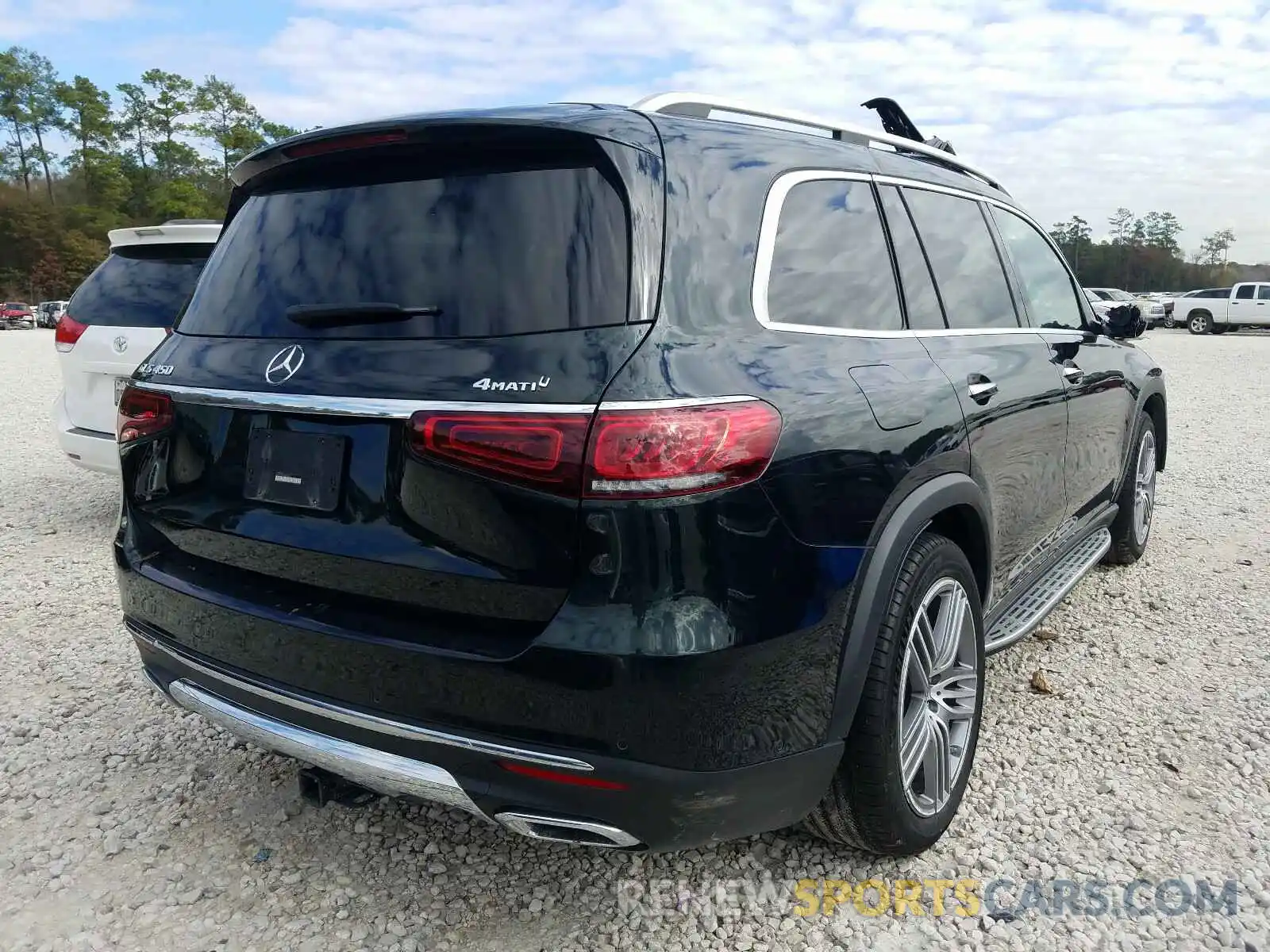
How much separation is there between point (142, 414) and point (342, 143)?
0.86 m

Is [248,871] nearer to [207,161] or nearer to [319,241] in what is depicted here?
[319,241]

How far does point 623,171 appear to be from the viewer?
6.49ft

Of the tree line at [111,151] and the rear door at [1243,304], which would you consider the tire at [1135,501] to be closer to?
the rear door at [1243,304]

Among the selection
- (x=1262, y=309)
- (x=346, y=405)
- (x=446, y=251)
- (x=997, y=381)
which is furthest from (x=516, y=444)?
Result: (x=1262, y=309)

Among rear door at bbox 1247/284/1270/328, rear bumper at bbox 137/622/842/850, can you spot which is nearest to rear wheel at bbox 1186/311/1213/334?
rear door at bbox 1247/284/1270/328

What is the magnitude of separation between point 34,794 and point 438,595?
1.85 meters

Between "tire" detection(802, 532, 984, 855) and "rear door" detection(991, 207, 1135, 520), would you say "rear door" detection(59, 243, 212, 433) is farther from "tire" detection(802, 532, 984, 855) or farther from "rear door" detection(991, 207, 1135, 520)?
"tire" detection(802, 532, 984, 855)

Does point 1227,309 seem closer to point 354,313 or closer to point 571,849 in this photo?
point 571,849

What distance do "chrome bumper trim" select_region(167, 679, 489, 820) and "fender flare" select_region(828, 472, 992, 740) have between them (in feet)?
2.63

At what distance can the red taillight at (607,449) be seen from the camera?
1777 millimetres

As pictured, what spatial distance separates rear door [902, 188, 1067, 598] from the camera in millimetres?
2830

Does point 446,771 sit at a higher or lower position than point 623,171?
lower

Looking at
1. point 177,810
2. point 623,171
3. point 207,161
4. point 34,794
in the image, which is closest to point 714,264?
point 623,171

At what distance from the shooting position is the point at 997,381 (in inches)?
117
